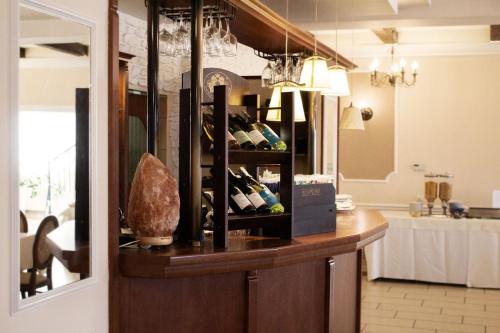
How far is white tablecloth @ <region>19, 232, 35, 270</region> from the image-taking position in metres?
2.30

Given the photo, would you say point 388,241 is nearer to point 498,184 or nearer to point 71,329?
point 498,184

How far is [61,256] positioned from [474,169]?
25.2 feet

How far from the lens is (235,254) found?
307 centimetres

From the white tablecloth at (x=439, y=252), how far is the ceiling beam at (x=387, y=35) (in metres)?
2.37

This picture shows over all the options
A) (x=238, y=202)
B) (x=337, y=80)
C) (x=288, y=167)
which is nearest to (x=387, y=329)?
(x=337, y=80)

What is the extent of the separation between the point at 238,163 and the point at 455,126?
21.7ft

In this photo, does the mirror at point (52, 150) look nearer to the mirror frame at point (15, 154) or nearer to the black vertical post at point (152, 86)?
the mirror frame at point (15, 154)

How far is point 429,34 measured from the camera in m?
9.24

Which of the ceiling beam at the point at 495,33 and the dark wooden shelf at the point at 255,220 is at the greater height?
the ceiling beam at the point at 495,33

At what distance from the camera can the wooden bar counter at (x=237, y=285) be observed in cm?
292

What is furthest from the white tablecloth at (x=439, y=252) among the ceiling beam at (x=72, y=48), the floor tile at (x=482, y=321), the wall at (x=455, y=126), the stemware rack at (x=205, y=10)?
the ceiling beam at (x=72, y=48)

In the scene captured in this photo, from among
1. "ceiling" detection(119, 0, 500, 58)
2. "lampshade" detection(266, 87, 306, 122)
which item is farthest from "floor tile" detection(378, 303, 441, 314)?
"ceiling" detection(119, 0, 500, 58)

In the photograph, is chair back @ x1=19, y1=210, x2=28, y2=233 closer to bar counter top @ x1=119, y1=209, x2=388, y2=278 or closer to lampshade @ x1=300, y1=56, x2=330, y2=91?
bar counter top @ x1=119, y1=209, x2=388, y2=278

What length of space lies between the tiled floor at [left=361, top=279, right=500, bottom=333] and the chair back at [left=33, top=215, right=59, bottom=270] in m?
3.85
